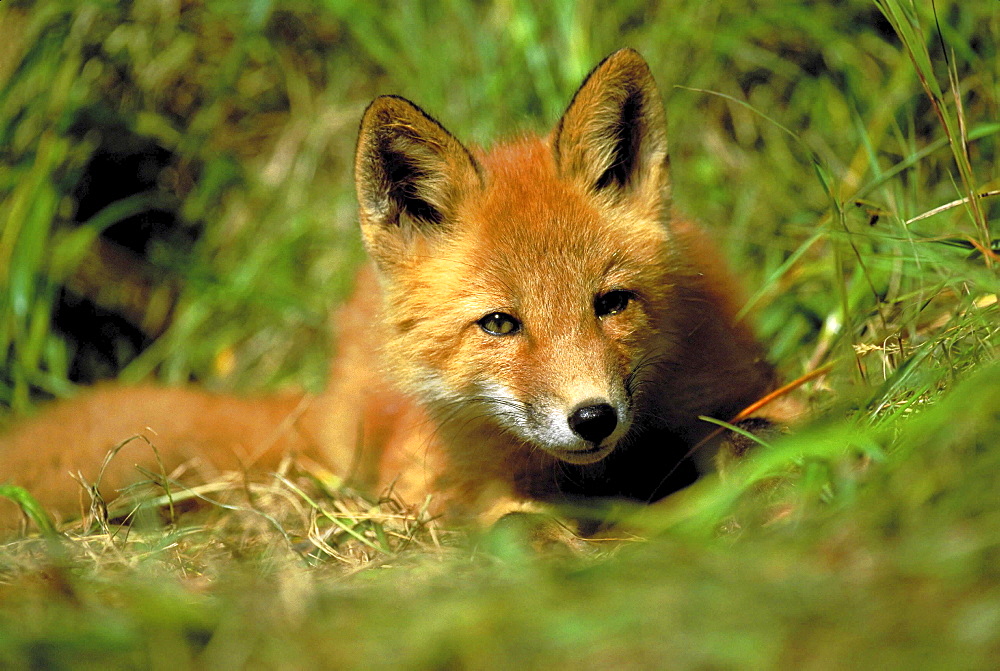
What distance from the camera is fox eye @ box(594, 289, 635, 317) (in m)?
2.34

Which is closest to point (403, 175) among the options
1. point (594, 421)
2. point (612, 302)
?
point (612, 302)

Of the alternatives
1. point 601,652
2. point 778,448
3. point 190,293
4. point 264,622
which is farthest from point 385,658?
point 190,293

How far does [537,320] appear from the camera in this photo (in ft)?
Answer: 7.41

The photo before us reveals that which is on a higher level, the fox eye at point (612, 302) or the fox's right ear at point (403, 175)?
the fox's right ear at point (403, 175)

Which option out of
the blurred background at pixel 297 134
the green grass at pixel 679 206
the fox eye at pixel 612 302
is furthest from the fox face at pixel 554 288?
the blurred background at pixel 297 134

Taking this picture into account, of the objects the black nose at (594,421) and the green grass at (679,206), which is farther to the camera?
the black nose at (594,421)

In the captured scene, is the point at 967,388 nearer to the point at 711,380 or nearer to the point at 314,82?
the point at 711,380

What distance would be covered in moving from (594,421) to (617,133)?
970 millimetres

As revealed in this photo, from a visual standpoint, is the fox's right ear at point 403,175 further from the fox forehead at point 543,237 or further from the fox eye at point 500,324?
the fox eye at point 500,324

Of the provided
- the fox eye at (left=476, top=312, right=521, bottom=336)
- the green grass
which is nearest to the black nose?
the green grass

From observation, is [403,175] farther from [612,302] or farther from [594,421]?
[594,421]

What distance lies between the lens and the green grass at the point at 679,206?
1350 mm

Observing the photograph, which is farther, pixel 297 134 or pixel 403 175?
pixel 297 134

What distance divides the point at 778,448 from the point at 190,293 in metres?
3.20
